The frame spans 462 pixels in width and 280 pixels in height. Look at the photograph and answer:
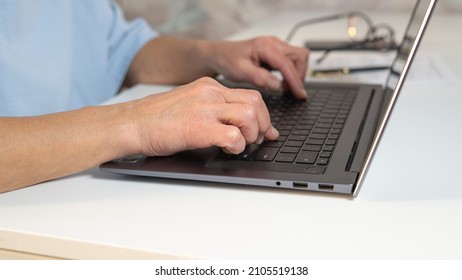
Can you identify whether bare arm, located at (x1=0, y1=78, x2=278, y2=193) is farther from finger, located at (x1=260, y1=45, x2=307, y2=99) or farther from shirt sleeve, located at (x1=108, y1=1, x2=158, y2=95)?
shirt sleeve, located at (x1=108, y1=1, x2=158, y2=95)

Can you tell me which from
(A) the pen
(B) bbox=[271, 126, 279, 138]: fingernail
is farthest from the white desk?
(A) the pen

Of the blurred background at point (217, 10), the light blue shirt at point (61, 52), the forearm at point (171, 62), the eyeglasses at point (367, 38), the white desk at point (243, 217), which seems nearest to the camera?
the white desk at point (243, 217)

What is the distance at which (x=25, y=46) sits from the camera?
1026 millimetres

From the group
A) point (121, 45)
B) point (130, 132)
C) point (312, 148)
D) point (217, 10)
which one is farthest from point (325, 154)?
point (217, 10)

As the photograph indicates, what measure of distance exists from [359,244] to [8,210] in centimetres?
39

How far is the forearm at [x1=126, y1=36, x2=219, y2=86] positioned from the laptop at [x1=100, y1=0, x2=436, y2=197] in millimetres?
315

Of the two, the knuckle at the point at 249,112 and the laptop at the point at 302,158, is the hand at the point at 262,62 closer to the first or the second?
the laptop at the point at 302,158

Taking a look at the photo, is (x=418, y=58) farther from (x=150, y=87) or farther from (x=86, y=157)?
(x=86, y=157)

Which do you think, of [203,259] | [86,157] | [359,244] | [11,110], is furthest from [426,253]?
[11,110]

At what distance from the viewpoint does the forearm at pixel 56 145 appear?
707 mm

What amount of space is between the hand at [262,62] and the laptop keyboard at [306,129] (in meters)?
0.03

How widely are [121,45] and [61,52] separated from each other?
0.76 ft

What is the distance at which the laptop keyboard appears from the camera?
2.36 feet

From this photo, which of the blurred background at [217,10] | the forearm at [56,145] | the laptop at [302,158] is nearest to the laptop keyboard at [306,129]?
the laptop at [302,158]
